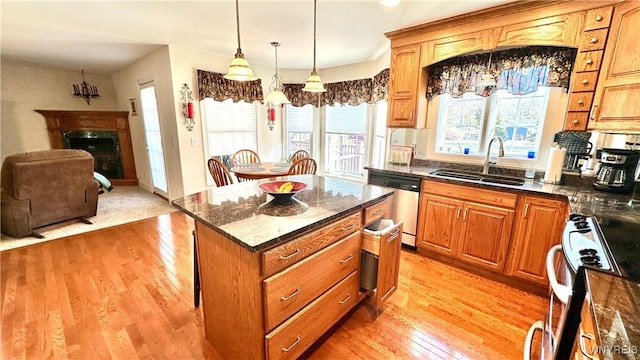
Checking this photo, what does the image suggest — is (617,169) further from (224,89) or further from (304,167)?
(224,89)

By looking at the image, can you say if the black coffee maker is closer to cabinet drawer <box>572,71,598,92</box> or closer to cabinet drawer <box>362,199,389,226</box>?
cabinet drawer <box>572,71,598,92</box>

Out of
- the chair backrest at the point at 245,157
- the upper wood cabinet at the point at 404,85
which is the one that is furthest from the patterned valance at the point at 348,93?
the chair backrest at the point at 245,157

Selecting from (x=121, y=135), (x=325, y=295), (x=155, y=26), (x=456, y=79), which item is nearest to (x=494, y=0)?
(x=456, y=79)

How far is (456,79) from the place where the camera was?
8.84ft

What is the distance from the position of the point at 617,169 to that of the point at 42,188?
5.67 m

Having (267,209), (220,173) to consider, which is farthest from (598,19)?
(220,173)

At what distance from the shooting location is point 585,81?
1937mm

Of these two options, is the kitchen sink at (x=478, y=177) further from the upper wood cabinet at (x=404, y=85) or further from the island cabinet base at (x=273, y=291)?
the island cabinet base at (x=273, y=291)

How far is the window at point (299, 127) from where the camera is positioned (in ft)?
15.8

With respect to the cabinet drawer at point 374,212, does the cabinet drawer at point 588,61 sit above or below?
above

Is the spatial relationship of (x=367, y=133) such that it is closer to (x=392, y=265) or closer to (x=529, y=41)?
(x=529, y=41)

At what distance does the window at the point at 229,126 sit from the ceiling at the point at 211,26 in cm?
82

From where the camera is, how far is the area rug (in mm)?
3017

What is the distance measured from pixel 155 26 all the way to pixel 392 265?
347 cm
